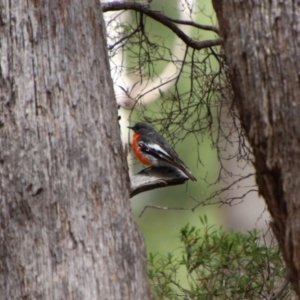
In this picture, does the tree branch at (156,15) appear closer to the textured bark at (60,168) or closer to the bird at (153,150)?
the bird at (153,150)

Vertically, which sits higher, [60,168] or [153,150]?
[153,150]

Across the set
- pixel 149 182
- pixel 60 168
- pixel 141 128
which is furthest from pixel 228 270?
pixel 141 128

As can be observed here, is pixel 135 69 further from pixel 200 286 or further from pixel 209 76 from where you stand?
pixel 200 286

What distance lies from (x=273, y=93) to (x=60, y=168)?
4.45 ft

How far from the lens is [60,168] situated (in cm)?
407

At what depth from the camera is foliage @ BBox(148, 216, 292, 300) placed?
5.63 m

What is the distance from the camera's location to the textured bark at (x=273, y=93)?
343cm

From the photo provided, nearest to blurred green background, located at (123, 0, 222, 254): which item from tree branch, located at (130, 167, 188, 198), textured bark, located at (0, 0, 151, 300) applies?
tree branch, located at (130, 167, 188, 198)

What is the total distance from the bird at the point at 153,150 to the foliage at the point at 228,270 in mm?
1630

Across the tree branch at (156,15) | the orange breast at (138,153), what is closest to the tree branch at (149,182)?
the tree branch at (156,15)

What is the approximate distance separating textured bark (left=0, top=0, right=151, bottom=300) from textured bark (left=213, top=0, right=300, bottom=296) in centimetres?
98

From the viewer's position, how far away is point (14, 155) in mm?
4090

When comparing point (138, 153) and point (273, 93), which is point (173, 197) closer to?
point (138, 153)

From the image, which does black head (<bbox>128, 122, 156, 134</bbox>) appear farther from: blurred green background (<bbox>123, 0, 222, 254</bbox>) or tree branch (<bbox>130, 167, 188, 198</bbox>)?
blurred green background (<bbox>123, 0, 222, 254</bbox>)
